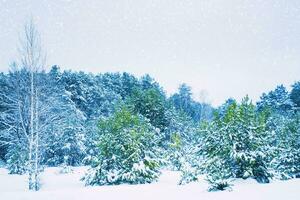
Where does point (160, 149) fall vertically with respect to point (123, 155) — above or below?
above

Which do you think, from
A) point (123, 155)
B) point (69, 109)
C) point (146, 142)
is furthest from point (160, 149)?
point (69, 109)

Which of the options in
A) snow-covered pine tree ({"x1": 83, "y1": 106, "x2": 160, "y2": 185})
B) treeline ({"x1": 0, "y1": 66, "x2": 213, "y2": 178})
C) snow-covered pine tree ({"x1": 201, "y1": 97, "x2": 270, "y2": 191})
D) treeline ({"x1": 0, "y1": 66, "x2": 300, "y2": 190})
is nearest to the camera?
snow-covered pine tree ({"x1": 201, "y1": 97, "x2": 270, "y2": 191})

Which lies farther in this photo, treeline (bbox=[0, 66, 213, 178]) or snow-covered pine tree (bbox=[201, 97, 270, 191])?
treeline (bbox=[0, 66, 213, 178])

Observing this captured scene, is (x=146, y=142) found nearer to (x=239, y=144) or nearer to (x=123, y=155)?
(x=123, y=155)

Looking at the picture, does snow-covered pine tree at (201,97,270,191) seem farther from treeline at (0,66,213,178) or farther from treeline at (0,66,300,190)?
treeline at (0,66,213,178)

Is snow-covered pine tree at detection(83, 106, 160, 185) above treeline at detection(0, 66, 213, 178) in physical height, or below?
below

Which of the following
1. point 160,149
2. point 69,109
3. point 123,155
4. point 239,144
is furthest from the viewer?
point 69,109

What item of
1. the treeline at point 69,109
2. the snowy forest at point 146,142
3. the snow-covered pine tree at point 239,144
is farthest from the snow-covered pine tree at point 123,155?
the snow-covered pine tree at point 239,144

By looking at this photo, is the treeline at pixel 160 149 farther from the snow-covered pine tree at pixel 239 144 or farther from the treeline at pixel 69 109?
the treeline at pixel 69 109

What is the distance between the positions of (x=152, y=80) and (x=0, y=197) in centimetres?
5538

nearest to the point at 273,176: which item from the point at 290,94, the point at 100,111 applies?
the point at 100,111

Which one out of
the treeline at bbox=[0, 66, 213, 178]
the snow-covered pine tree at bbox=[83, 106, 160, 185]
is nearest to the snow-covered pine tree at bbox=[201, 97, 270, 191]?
the snow-covered pine tree at bbox=[83, 106, 160, 185]

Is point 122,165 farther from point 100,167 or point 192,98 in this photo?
point 192,98

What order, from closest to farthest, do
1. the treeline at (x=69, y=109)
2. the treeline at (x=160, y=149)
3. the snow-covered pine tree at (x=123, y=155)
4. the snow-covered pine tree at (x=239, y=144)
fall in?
the snow-covered pine tree at (x=239, y=144) → the treeline at (x=160, y=149) → the treeline at (x=69, y=109) → the snow-covered pine tree at (x=123, y=155)
